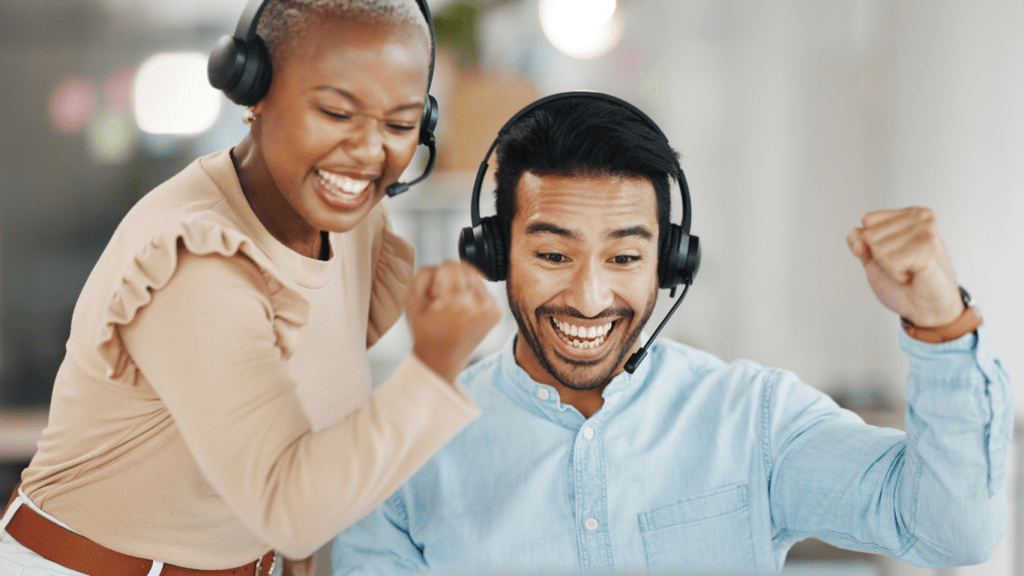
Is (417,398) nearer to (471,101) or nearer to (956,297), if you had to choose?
(956,297)

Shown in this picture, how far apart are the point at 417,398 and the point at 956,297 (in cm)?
65

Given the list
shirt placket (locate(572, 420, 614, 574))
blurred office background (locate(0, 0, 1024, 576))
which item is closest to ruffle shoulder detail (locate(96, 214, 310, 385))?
shirt placket (locate(572, 420, 614, 574))

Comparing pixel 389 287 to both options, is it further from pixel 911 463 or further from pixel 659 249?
pixel 911 463

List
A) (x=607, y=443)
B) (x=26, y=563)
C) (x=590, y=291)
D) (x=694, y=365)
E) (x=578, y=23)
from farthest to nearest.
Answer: (x=578, y=23)
(x=694, y=365)
(x=607, y=443)
(x=590, y=291)
(x=26, y=563)

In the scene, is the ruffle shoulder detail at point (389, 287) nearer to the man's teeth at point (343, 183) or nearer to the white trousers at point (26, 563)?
the man's teeth at point (343, 183)

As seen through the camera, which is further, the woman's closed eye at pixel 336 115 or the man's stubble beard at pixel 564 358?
the man's stubble beard at pixel 564 358

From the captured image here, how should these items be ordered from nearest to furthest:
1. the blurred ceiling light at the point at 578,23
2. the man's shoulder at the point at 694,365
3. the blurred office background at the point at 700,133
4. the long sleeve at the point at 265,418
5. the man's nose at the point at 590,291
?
the long sleeve at the point at 265,418 < the man's nose at the point at 590,291 < the man's shoulder at the point at 694,365 < the blurred ceiling light at the point at 578,23 < the blurred office background at the point at 700,133

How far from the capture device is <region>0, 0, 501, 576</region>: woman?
78 centimetres

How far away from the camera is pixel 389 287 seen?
1223 millimetres

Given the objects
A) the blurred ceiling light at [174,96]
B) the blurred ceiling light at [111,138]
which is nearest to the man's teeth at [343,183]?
the blurred ceiling light at [174,96]

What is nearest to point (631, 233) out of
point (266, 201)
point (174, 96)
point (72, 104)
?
point (266, 201)

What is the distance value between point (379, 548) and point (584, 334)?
0.49m

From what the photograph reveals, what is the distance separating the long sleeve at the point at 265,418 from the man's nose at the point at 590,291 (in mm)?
425

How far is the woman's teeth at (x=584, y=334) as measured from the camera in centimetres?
124
